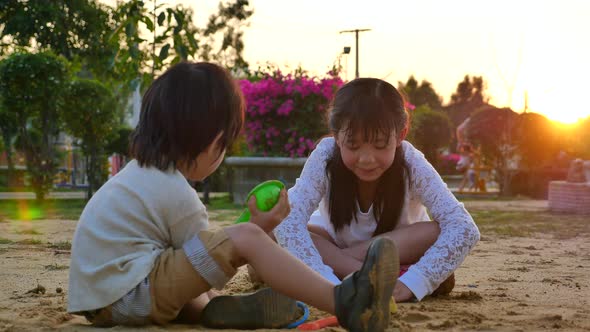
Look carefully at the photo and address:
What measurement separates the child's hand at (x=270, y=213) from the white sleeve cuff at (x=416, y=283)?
808mm

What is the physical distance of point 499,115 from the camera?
55.6ft

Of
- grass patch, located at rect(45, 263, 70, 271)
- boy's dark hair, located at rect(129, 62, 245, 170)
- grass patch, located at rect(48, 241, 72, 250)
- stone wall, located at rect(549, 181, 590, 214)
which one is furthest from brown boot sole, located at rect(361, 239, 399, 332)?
stone wall, located at rect(549, 181, 590, 214)

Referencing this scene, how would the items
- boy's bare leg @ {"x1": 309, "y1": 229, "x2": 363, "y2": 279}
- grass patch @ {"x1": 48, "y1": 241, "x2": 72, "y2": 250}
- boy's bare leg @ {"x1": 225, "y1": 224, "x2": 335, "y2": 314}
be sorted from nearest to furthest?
boy's bare leg @ {"x1": 225, "y1": 224, "x2": 335, "y2": 314}
boy's bare leg @ {"x1": 309, "y1": 229, "x2": 363, "y2": 279}
grass patch @ {"x1": 48, "y1": 241, "x2": 72, "y2": 250}

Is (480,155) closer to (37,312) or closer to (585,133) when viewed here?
(585,133)

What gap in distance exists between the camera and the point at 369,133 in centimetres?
298

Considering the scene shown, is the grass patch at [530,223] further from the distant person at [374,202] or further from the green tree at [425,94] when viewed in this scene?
the green tree at [425,94]

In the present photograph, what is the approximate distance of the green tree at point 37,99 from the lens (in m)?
10.8

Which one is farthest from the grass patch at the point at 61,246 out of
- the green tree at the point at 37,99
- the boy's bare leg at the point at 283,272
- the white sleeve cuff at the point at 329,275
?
the green tree at the point at 37,99

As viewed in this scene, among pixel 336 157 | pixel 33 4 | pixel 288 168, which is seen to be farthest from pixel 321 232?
pixel 33 4

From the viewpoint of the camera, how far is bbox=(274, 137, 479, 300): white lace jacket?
3039mm

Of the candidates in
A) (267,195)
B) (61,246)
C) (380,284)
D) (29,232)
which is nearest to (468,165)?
(29,232)

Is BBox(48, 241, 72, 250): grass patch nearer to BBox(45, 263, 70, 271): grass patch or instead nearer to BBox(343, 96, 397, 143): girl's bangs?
BBox(45, 263, 70, 271): grass patch

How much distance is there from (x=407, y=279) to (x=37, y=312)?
1.36 metres

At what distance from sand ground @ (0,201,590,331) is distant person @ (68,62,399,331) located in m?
0.11
